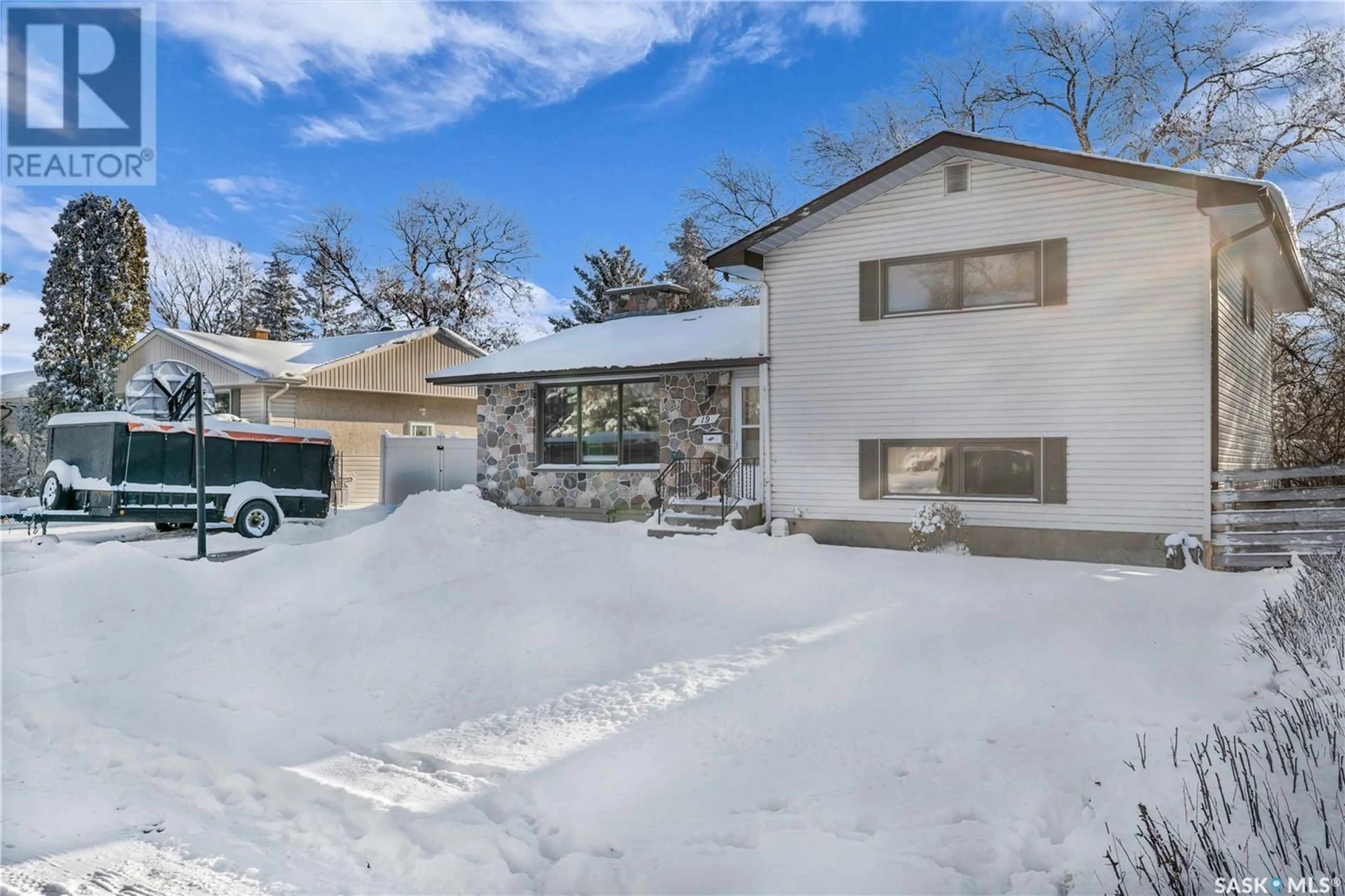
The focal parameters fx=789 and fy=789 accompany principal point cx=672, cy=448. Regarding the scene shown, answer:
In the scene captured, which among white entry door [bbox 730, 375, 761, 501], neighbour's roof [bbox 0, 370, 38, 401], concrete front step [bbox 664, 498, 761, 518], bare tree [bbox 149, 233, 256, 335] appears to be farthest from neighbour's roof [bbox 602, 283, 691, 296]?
bare tree [bbox 149, 233, 256, 335]

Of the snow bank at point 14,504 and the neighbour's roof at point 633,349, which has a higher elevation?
the neighbour's roof at point 633,349

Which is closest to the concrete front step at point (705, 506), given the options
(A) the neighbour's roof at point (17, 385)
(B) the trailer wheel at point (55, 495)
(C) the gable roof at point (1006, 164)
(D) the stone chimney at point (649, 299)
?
(C) the gable roof at point (1006, 164)

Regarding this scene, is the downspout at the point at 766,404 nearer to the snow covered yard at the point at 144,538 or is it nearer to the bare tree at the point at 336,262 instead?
the snow covered yard at the point at 144,538

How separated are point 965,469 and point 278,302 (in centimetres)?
4009

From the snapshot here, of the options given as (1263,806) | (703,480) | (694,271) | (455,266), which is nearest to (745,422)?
(703,480)

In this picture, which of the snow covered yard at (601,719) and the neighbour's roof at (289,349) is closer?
the snow covered yard at (601,719)

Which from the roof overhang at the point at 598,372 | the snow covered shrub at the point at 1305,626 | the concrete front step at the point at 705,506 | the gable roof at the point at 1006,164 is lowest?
the snow covered shrub at the point at 1305,626

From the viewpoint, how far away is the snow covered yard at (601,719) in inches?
140

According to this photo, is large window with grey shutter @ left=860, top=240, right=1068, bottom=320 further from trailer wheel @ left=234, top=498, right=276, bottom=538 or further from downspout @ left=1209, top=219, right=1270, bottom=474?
trailer wheel @ left=234, top=498, right=276, bottom=538

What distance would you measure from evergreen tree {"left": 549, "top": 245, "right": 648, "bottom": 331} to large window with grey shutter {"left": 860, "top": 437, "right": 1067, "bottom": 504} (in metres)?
27.6

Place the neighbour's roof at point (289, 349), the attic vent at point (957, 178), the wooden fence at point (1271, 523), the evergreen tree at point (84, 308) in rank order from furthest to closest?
the evergreen tree at point (84, 308) < the neighbour's roof at point (289, 349) < the attic vent at point (957, 178) < the wooden fence at point (1271, 523)

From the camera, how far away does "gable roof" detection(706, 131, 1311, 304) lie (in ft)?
30.2

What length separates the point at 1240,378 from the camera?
1149 centimetres

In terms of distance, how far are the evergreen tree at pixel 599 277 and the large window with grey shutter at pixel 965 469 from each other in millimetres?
27624
